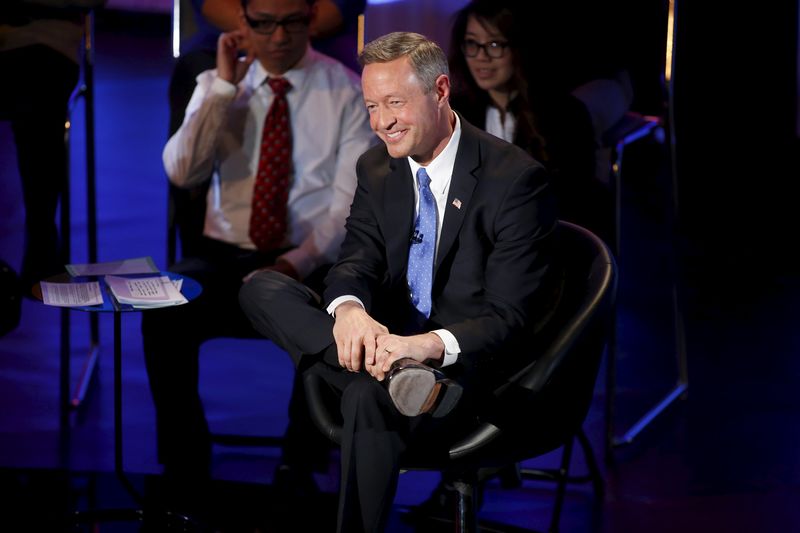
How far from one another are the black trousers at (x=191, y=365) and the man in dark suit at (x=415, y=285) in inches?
29.8

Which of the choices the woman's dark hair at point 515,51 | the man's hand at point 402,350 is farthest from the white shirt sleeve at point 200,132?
the man's hand at point 402,350

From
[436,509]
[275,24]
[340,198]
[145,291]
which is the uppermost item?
[275,24]

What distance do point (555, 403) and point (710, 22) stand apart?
445 cm

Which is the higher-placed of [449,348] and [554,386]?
[449,348]

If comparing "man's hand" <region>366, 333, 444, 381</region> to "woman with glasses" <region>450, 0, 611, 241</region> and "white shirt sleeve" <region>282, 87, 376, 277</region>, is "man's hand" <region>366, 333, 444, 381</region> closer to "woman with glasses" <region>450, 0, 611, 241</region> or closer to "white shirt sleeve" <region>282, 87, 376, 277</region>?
"white shirt sleeve" <region>282, 87, 376, 277</region>

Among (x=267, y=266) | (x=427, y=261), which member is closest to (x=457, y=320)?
(x=427, y=261)

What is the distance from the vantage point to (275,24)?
3.88 metres

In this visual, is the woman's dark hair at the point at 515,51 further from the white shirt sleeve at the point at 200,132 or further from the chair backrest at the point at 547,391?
the chair backrest at the point at 547,391

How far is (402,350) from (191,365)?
127 centimetres

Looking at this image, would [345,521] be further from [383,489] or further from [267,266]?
[267,266]

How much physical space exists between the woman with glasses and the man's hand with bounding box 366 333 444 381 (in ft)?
4.23

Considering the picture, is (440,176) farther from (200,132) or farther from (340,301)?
(200,132)

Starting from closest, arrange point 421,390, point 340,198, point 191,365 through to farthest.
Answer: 1. point 421,390
2. point 191,365
3. point 340,198

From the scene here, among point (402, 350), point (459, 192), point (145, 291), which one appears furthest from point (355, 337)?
point (145, 291)
